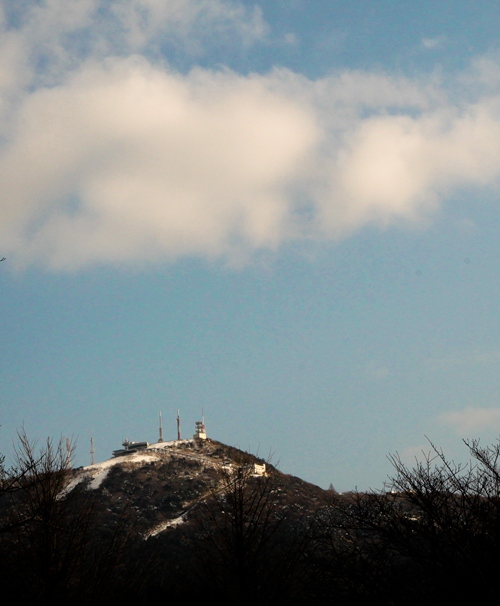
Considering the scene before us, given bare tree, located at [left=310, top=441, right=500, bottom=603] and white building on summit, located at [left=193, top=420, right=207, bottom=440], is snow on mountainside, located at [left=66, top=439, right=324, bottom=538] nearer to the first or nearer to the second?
white building on summit, located at [left=193, top=420, right=207, bottom=440]

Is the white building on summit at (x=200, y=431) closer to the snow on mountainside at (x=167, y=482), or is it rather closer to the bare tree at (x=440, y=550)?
the snow on mountainside at (x=167, y=482)

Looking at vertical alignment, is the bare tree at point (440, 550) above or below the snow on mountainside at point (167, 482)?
below

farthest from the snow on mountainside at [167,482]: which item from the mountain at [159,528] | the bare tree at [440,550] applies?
the bare tree at [440,550]

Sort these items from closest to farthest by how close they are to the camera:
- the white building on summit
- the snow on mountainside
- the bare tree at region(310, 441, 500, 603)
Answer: the bare tree at region(310, 441, 500, 603)
the snow on mountainside
the white building on summit

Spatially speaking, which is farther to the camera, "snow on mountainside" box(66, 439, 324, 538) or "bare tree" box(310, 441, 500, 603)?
"snow on mountainside" box(66, 439, 324, 538)

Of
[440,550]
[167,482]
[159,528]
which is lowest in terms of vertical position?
[440,550]

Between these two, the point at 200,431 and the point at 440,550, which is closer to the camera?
the point at 440,550

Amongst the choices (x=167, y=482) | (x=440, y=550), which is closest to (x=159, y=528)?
(x=167, y=482)

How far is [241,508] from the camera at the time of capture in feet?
71.1

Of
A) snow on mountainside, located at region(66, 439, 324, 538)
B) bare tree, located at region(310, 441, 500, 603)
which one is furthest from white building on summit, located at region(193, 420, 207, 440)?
bare tree, located at region(310, 441, 500, 603)

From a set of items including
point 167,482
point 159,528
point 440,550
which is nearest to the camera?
point 440,550

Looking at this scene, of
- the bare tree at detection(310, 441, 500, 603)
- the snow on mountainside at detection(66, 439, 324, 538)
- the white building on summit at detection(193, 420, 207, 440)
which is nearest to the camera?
the bare tree at detection(310, 441, 500, 603)

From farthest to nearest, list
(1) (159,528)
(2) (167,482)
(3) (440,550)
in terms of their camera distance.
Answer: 1. (2) (167,482)
2. (1) (159,528)
3. (3) (440,550)

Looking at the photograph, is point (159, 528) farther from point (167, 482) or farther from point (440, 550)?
point (440, 550)
